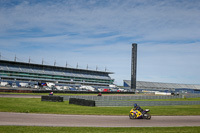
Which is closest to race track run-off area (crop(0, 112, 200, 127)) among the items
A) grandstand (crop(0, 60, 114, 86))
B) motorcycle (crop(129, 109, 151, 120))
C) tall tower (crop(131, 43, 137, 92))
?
motorcycle (crop(129, 109, 151, 120))

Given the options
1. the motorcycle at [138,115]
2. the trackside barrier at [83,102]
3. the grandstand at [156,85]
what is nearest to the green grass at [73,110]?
the trackside barrier at [83,102]

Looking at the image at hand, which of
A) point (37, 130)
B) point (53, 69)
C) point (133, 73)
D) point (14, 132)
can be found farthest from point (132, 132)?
point (53, 69)

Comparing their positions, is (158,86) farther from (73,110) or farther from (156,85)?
(73,110)

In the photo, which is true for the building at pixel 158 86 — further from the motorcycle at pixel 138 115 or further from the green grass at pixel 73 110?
the motorcycle at pixel 138 115

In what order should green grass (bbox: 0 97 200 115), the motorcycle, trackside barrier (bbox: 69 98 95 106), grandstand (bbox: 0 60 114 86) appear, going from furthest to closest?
grandstand (bbox: 0 60 114 86) → trackside barrier (bbox: 69 98 95 106) → green grass (bbox: 0 97 200 115) → the motorcycle

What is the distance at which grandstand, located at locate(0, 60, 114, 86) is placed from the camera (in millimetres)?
114625

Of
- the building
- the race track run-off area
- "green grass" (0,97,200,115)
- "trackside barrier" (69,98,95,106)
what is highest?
→ the building

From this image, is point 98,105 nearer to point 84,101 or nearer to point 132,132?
point 84,101

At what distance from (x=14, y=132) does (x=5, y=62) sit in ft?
376

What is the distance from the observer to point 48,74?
128750 mm

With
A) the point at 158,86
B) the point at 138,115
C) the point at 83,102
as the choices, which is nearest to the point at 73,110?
the point at 83,102

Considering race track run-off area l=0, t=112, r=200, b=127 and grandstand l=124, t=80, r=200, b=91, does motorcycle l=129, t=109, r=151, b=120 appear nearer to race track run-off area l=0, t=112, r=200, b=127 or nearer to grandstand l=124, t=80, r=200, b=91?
race track run-off area l=0, t=112, r=200, b=127

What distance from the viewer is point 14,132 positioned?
1152 cm

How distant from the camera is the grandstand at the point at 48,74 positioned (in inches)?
4513
